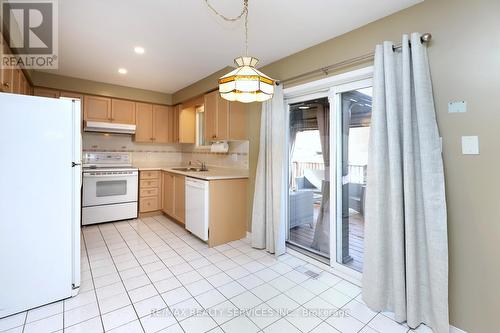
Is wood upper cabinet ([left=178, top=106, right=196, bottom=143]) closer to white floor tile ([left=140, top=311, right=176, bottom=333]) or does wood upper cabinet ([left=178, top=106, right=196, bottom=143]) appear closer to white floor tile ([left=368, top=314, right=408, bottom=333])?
white floor tile ([left=140, top=311, right=176, bottom=333])

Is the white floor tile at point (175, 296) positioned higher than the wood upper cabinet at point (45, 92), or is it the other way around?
the wood upper cabinet at point (45, 92)

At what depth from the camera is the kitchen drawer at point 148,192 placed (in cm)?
439

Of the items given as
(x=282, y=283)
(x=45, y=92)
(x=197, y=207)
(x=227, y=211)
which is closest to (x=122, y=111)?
(x=45, y=92)

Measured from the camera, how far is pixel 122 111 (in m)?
4.38

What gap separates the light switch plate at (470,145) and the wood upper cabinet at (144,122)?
4697 millimetres

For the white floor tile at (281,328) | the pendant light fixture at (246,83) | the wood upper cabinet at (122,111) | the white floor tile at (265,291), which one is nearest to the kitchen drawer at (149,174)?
the wood upper cabinet at (122,111)

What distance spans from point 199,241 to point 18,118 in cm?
235

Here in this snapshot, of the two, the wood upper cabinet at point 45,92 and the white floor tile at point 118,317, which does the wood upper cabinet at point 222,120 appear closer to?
the white floor tile at point 118,317

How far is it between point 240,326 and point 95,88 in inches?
171

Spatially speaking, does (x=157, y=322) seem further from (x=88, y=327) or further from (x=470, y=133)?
(x=470, y=133)

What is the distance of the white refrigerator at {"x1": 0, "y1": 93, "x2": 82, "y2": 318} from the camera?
1758 millimetres

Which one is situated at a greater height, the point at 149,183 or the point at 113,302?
the point at 149,183

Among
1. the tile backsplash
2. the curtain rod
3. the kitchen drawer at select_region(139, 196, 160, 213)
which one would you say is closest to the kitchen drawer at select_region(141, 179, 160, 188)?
the kitchen drawer at select_region(139, 196, 160, 213)

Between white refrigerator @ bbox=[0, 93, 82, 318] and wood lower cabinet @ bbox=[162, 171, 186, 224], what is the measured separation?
179 cm
